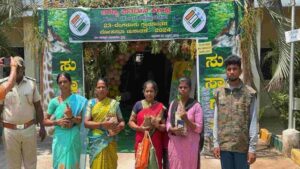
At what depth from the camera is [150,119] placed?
4.50 meters

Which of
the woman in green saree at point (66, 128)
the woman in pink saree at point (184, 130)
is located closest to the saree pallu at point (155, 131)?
the woman in pink saree at point (184, 130)

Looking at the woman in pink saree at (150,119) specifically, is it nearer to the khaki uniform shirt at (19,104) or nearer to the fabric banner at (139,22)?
the khaki uniform shirt at (19,104)

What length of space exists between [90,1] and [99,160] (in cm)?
428

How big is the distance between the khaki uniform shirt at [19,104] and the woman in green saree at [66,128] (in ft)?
0.96

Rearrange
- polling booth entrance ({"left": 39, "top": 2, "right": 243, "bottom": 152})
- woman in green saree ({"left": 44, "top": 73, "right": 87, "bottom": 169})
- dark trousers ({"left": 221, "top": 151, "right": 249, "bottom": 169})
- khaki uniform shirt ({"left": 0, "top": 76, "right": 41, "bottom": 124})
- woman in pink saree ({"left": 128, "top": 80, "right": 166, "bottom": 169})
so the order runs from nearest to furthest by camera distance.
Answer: dark trousers ({"left": 221, "top": 151, "right": 249, "bottom": 169}), woman in pink saree ({"left": 128, "top": 80, "right": 166, "bottom": 169}), woman in green saree ({"left": 44, "top": 73, "right": 87, "bottom": 169}), khaki uniform shirt ({"left": 0, "top": 76, "right": 41, "bottom": 124}), polling booth entrance ({"left": 39, "top": 2, "right": 243, "bottom": 152})

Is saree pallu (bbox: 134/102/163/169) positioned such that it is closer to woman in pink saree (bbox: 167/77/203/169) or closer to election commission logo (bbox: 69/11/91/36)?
woman in pink saree (bbox: 167/77/203/169)

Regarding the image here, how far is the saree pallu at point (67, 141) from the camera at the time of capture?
464 cm

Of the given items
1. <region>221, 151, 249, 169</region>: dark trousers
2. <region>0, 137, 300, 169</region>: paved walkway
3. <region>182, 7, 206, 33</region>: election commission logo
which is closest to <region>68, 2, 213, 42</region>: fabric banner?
<region>182, 7, 206, 33</region>: election commission logo

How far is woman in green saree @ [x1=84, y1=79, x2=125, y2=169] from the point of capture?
459 centimetres

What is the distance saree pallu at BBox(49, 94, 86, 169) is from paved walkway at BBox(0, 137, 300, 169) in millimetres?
2292

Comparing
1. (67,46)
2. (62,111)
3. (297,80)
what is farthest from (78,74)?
(297,80)

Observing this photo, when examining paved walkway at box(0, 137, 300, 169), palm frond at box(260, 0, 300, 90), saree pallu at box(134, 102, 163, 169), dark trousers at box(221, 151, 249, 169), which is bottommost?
paved walkway at box(0, 137, 300, 169)

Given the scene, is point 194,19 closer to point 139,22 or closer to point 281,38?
point 139,22

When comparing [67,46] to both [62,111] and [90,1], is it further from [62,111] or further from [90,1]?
[62,111]
